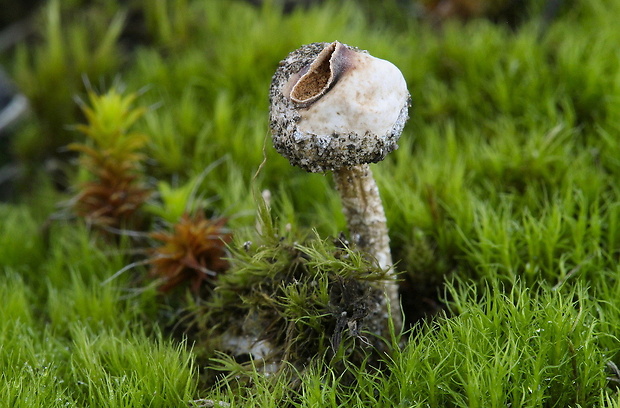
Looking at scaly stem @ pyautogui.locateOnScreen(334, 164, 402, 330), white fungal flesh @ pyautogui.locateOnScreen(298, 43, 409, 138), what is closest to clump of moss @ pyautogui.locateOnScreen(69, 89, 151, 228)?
scaly stem @ pyautogui.locateOnScreen(334, 164, 402, 330)

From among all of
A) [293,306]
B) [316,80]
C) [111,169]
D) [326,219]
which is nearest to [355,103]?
[316,80]

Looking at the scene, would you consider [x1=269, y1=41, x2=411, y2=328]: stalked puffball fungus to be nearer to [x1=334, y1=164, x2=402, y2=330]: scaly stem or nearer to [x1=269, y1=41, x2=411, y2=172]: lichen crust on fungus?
[x1=269, y1=41, x2=411, y2=172]: lichen crust on fungus

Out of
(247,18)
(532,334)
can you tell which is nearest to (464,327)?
(532,334)

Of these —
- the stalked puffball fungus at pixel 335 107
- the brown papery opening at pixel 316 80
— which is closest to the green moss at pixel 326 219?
the stalked puffball fungus at pixel 335 107

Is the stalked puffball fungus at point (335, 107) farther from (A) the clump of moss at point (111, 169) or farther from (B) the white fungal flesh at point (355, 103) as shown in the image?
(A) the clump of moss at point (111, 169)

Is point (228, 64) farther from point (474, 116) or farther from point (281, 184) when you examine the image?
point (474, 116)

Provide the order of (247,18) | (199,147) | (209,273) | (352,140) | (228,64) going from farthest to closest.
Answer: (247,18), (228,64), (199,147), (209,273), (352,140)

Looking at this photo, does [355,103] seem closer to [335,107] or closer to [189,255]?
[335,107]
